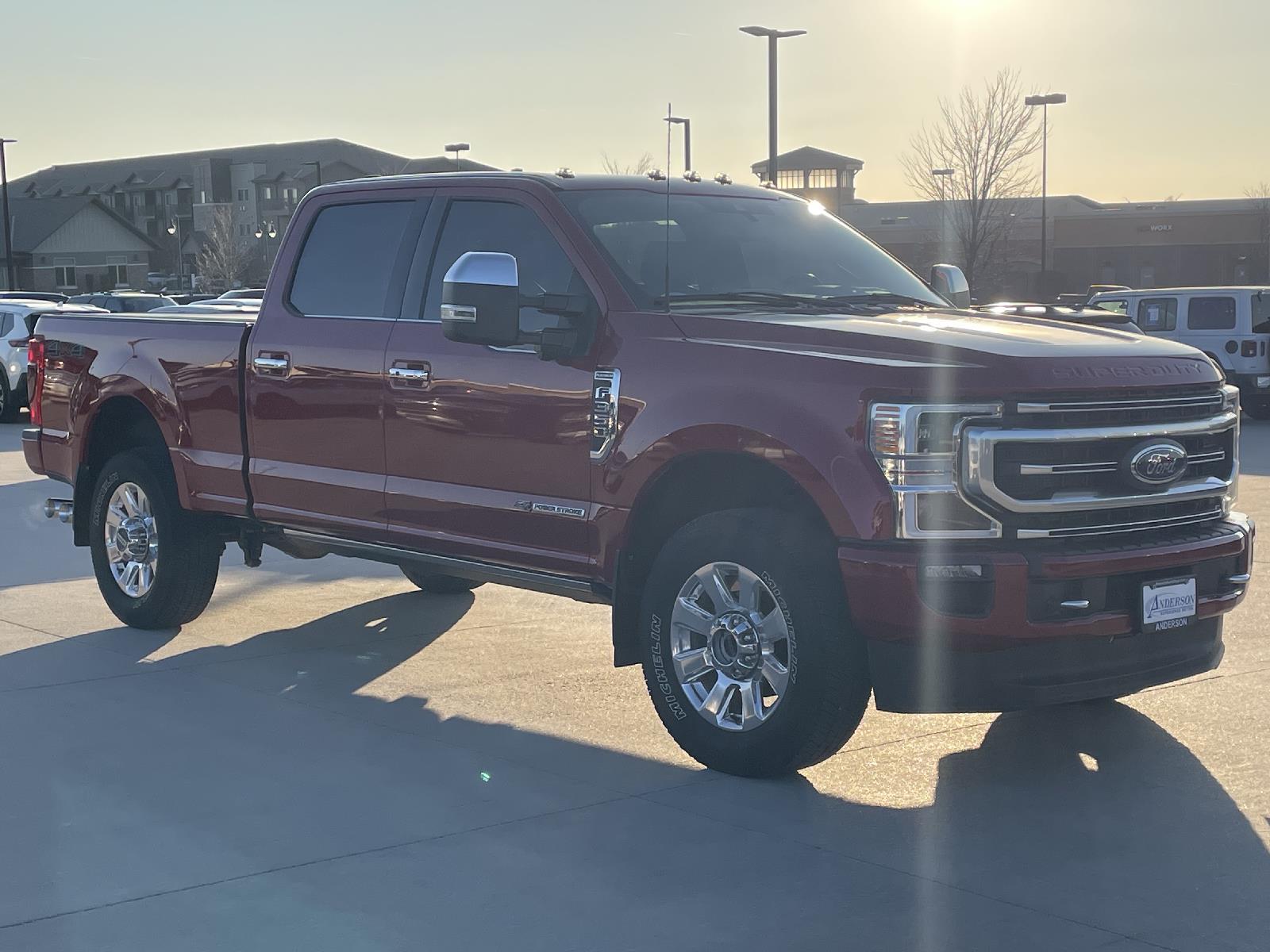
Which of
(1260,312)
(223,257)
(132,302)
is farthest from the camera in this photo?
(223,257)

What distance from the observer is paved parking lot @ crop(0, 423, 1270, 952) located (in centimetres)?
419

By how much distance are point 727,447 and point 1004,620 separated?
1100 millimetres

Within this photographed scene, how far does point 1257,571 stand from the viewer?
9539mm

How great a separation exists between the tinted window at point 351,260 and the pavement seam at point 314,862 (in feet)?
8.62

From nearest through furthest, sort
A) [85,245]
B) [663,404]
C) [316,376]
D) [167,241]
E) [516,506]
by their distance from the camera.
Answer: [663,404] < [516,506] < [316,376] < [85,245] < [167,241]

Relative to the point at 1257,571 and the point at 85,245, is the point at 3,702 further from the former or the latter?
→ the point at 85,245

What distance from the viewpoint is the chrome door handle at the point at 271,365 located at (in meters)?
7.27

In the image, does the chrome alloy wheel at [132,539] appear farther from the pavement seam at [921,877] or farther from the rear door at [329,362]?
the pavement seam at [921,877]

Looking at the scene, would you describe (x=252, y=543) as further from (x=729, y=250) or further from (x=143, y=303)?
(x=143, y=303)

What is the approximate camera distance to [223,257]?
78312 mm

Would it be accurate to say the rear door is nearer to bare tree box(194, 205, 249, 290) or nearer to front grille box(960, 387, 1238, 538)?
front grille box(960, 387, 1238, 538)

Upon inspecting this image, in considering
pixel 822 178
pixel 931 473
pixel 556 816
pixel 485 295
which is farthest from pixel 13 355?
pixel 822 178

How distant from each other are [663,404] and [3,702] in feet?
10.1

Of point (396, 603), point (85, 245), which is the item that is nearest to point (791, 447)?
point (396, 603)
